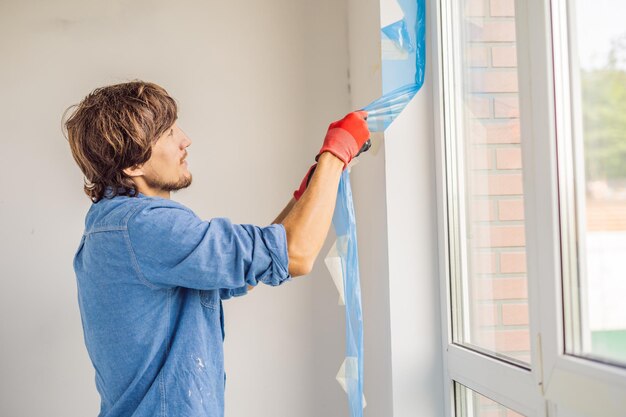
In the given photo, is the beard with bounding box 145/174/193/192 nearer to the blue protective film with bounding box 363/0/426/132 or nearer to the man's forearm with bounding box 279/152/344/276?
the man's forearm with bounding box 279/152/344/276

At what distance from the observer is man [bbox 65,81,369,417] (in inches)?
49.7

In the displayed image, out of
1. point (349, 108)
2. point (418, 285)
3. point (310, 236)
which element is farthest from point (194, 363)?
point (349, 108)

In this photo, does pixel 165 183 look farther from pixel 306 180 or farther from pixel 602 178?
pixel 602 178

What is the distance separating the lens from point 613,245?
959mm

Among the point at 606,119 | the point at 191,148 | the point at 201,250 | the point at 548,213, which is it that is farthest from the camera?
the point at 191,148

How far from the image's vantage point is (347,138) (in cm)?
142

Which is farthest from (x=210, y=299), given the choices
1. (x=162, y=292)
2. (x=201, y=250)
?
(x=201, y=250)

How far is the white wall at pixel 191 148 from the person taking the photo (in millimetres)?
2090

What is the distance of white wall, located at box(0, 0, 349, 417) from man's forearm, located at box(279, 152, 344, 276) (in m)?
0.83

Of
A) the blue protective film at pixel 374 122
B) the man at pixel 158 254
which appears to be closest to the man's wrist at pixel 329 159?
the man at pixel 158 254

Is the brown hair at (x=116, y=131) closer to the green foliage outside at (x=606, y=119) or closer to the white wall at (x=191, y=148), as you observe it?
the white wall at (x=191, y=148)

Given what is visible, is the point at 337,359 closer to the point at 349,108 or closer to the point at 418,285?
the point at 418,285

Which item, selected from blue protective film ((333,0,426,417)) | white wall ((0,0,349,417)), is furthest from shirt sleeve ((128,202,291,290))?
white wall ((0,0,349,417))

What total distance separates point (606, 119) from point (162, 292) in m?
0.89
